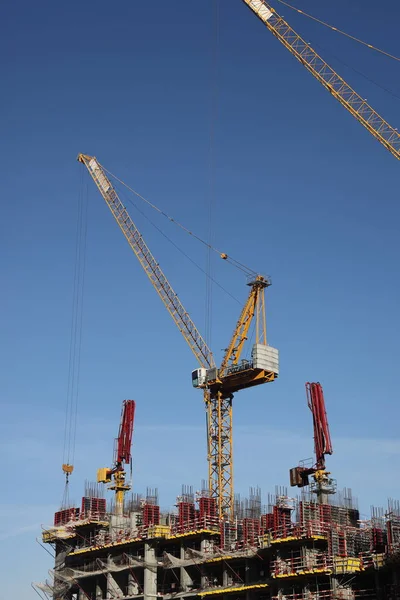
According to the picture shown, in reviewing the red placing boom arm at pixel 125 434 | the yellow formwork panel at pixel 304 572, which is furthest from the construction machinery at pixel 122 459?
the yellow formwork panel at pixel 304 572

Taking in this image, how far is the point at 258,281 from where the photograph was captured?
16088 cm

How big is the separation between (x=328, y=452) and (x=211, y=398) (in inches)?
1539

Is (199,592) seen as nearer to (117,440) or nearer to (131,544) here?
(131,544)

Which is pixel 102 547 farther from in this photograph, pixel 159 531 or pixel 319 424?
pixel 319 424

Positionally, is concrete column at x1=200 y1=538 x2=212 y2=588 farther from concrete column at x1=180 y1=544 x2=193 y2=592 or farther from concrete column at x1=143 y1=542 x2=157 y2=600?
concrete column at x1=143 y1=542 x2=157 y2=600

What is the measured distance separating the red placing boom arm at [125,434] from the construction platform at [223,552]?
8249mm

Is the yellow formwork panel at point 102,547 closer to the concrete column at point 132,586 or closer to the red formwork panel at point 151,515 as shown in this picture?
A: the red formwork panel at point 151,515

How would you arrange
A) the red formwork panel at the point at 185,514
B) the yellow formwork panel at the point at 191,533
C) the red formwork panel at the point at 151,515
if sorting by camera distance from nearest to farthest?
the yellow formwork panel at the point at 191,533, the red formwork panel at the point at 185,514, the red formwork panel at the point at 151,515

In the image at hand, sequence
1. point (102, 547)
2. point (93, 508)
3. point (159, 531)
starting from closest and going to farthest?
point (159, 531)
point (102, 547)
point (93, 508)

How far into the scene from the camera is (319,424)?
12850cm

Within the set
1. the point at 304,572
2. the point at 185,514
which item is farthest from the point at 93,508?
the point at 304,572

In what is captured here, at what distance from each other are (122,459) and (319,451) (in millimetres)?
40604

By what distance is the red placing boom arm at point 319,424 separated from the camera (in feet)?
413

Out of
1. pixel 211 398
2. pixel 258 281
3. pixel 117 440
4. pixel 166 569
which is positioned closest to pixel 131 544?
pixel 166 569
